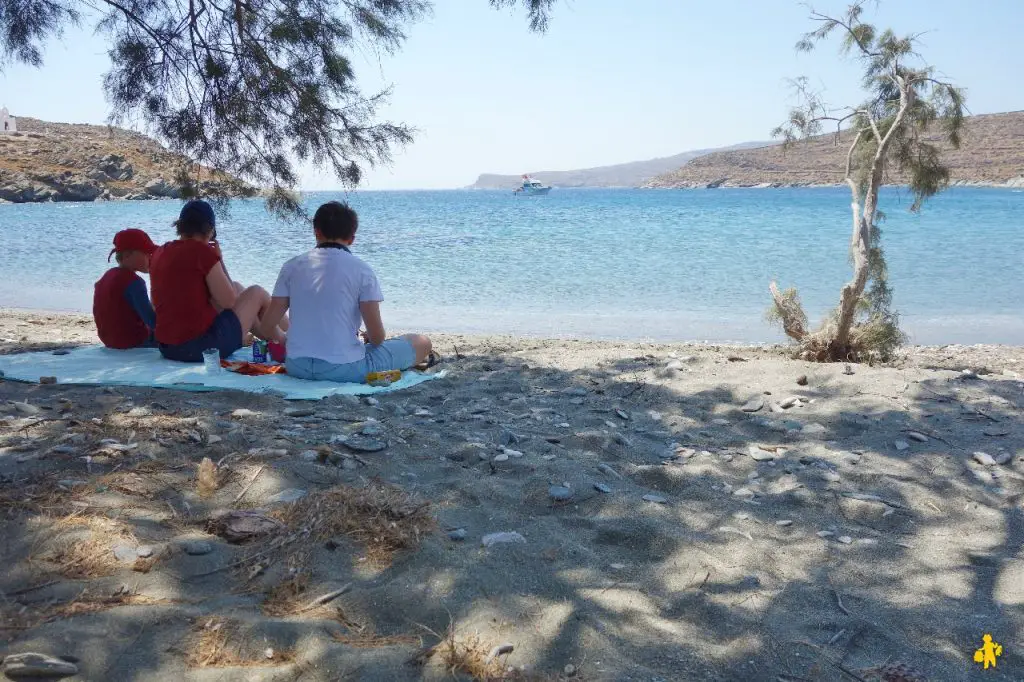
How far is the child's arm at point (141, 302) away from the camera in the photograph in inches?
221

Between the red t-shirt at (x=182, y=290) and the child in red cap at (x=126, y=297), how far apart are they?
43cm

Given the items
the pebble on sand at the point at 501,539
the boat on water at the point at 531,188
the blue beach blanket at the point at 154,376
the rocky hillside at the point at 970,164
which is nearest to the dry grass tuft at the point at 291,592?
the pebble on sand at the point at 501,539

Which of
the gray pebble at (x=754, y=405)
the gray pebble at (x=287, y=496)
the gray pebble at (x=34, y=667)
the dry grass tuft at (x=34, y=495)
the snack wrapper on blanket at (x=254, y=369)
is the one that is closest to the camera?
the gray pebble at (x=34, y=667)

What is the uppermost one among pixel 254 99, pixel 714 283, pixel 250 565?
pixel 254 99

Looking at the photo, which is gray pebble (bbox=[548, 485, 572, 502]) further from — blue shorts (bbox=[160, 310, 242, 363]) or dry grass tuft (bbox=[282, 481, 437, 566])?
blue shorts (bbox=[160, 310, 242, 363])

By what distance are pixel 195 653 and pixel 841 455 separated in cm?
304

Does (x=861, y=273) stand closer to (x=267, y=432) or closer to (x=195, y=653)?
(x=267, y=432)

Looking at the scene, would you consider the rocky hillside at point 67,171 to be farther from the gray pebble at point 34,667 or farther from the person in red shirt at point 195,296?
the gray pebble at point 34,667

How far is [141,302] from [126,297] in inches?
4.2

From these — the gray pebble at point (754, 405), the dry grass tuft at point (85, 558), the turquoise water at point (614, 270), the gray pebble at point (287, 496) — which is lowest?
the turquoise water at point (614, 270)

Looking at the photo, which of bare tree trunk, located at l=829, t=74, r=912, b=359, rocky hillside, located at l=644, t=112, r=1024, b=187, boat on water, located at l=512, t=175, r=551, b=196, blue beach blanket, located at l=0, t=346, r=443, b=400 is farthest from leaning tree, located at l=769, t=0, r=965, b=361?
boat on water, located at l=512, t=175, r=551, b=196

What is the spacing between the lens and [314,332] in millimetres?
4852

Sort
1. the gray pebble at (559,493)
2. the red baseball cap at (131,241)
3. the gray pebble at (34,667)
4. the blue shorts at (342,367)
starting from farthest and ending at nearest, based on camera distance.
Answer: the red baseball cap at (131,241) < the blue shorts at (342,367) < the gray pebble at (559,493) < the gray pebble at (34,667)

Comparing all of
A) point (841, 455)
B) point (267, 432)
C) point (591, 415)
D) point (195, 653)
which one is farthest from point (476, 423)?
point (195, 653)
